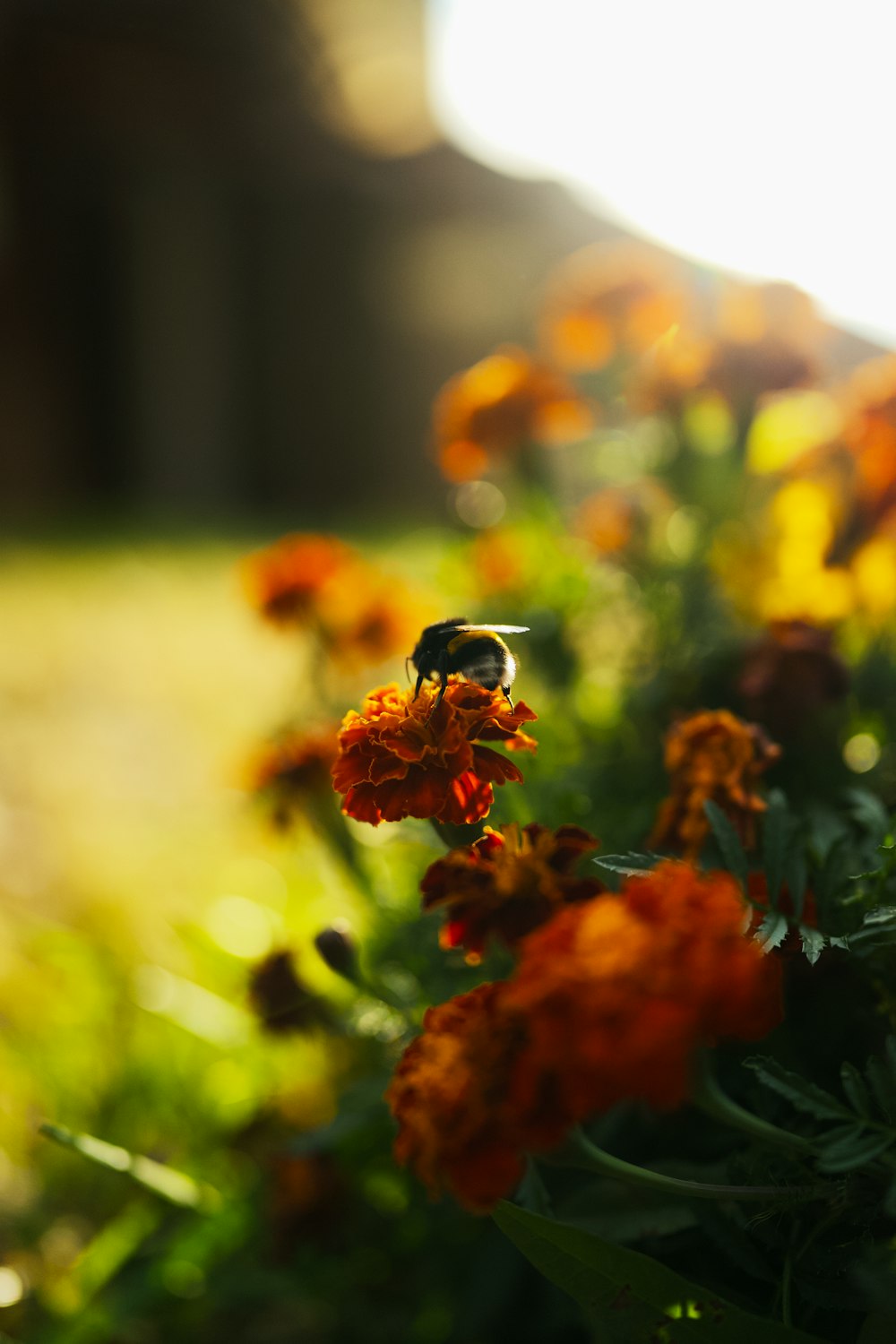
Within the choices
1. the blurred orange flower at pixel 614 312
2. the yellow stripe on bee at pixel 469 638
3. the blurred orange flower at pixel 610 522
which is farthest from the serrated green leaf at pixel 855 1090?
the blurred orange flower at pixel 614 312

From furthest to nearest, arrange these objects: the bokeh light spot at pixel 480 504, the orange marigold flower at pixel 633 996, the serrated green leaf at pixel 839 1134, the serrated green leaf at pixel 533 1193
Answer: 1. the bokeh light spot at pixel 480 504
2. the serrated green leaf at pixel 533 1193
3. the serrated green leaf at pixel 839 1134
4. the orange marigold flower at pixel 633 996

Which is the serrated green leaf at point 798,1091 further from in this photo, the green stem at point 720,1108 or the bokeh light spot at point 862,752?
the bokeh light spot at point 862,752

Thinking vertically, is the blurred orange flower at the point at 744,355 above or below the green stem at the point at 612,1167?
above

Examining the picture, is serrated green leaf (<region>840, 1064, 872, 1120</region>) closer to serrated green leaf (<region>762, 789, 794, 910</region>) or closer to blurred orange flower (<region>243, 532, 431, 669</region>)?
serrated green leaf (<region>762, 789, 794, 910</region>)

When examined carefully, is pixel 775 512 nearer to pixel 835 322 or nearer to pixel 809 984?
pixel 835 322

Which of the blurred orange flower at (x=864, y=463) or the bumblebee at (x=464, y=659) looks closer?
the bumblebee at (x=464, y=659)

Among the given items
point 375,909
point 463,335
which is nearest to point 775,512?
point 375,909
